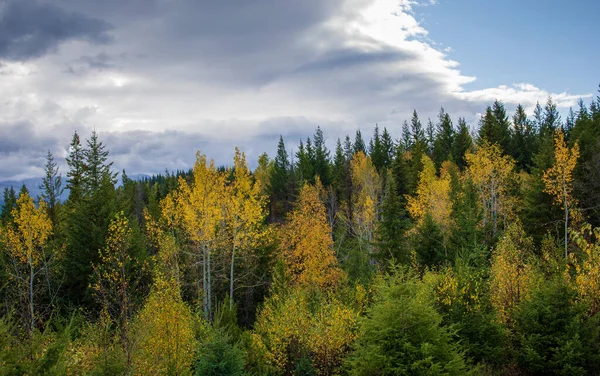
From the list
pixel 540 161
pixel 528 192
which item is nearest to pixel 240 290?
pixel 528 192

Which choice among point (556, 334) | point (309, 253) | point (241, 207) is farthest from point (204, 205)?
point (556, 334)

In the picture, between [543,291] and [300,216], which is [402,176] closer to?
[300,216]

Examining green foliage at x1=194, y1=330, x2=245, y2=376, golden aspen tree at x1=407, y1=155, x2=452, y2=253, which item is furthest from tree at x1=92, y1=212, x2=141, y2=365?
golden aspen tree at x1=407, y1=155, x2=452, y2=253

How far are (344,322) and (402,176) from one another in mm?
44106

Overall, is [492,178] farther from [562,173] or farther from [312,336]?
[312,336]

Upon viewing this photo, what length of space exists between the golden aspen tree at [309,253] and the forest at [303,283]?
5.3 inches

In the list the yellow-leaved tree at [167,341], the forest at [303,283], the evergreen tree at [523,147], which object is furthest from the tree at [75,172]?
the evergreen tree at [523,147]

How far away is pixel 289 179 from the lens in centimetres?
6366

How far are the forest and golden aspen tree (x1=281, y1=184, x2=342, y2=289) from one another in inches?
5.3

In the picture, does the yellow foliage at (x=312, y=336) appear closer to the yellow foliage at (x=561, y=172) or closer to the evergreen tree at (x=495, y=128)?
the yellow foliage at (x=561, y=172)

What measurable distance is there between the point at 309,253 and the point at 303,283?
195 cm

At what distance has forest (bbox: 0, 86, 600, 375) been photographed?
11.8 m

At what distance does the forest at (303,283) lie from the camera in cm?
1176

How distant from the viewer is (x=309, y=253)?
83.1ft
